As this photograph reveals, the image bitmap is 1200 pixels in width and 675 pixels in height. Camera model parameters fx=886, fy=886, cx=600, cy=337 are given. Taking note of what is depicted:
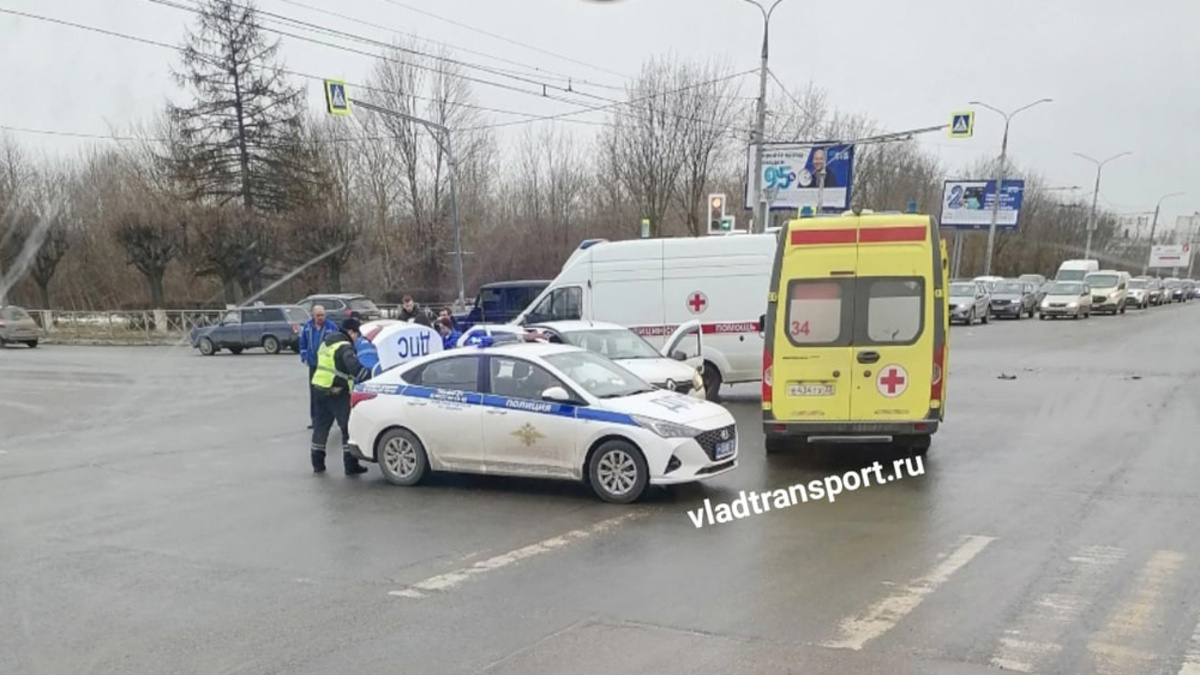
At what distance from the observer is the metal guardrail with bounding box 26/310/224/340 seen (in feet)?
127

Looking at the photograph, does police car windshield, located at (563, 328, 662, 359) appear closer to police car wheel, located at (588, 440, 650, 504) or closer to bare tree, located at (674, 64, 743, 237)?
police car wheel, located at (588, 440, 650, 504)

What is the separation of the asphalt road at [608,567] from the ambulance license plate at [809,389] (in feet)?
2.77

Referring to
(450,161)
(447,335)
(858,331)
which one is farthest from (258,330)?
(858,331)

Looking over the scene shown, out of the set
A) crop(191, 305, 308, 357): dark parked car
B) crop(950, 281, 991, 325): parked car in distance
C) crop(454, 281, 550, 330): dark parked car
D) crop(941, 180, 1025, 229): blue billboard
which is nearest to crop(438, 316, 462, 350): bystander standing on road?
crop(454, 281, 550, 330): dark parked car

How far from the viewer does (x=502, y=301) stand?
22156mm

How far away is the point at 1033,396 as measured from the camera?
15.0m

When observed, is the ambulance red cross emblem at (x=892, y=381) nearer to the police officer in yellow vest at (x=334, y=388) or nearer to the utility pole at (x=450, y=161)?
the police officer in yellow vest at (x=334, y=388)

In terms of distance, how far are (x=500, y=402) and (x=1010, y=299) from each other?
36.7m

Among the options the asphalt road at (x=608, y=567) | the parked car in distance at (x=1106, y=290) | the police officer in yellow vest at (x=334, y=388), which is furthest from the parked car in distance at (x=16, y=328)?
Answer: the parked car in distance at (x=1106, y=290)

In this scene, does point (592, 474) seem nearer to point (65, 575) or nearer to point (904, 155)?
point (65, 575)

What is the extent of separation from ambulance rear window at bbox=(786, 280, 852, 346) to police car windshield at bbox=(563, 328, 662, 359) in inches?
133

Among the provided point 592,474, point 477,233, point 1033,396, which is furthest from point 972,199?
point 592,474

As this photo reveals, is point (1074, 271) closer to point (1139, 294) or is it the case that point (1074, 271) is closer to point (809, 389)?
point (1139, 294)

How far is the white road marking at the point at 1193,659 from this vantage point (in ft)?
14.5
